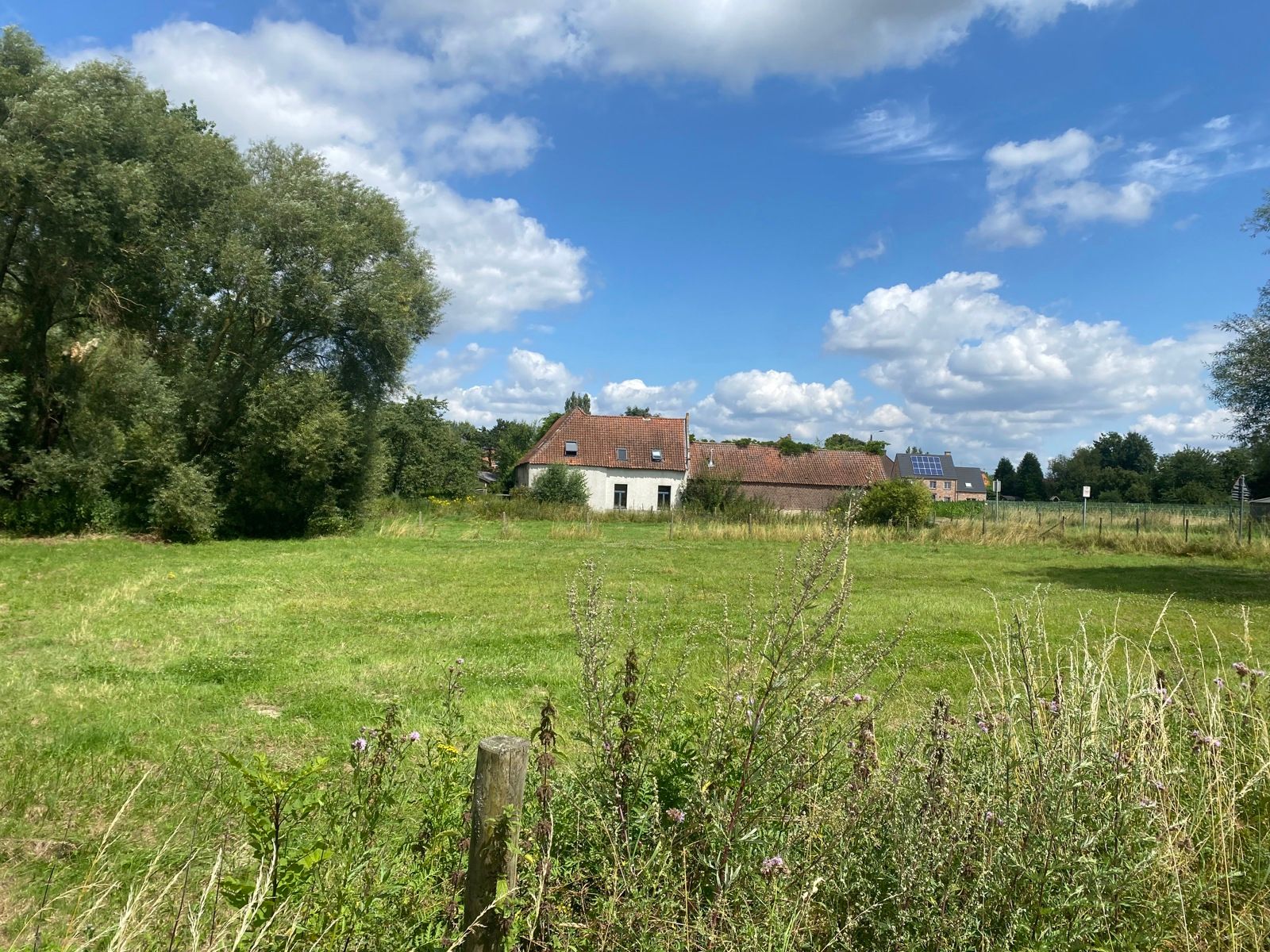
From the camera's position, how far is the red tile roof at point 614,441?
147 feet

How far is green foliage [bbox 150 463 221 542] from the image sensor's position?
19.7 metres

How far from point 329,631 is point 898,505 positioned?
2382 centimetres

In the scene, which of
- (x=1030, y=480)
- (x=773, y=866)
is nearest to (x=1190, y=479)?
(x=1030, y=480)

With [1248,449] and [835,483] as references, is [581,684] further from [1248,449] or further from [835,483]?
[835,483]

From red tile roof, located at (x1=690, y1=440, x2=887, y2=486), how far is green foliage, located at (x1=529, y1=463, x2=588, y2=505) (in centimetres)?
909

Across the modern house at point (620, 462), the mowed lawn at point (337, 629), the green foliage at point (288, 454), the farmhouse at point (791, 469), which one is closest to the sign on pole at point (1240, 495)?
the mowed lawn at point (337, 629)

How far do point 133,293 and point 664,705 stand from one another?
74.7ft

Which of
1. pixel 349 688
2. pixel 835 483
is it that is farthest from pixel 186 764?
pixel 835 483

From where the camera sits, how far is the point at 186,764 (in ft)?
14.8

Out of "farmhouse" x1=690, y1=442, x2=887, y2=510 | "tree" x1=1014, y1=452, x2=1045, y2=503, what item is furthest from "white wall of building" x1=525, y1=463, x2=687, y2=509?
"tree" x1=1014, y1=452, x2=1045, y2=503

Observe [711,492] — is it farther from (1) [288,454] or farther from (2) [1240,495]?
(1) [288,454]

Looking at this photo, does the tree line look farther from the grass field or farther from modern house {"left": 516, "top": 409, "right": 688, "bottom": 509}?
the grass field

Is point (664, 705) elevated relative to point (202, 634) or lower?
elevated

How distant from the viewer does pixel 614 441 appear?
4559 cm
